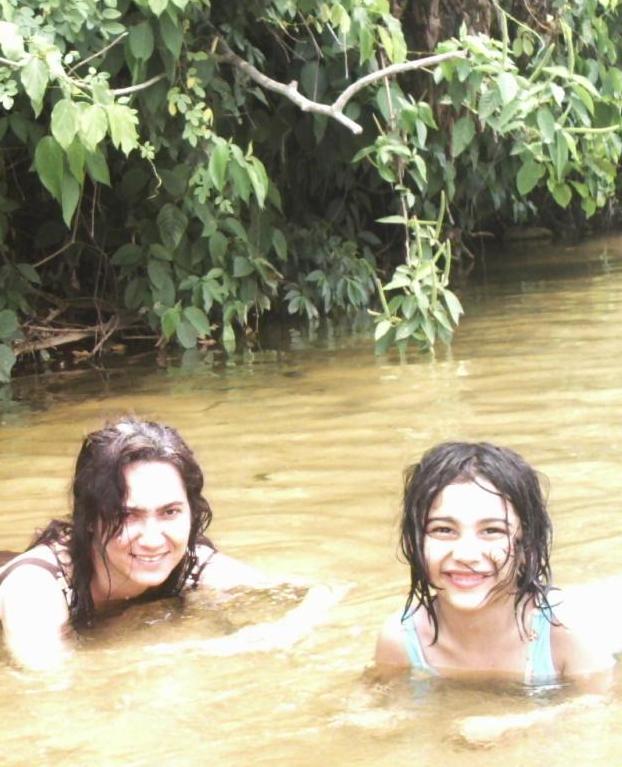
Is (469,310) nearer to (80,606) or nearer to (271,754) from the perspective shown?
(80,606)

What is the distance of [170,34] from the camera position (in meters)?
6.12

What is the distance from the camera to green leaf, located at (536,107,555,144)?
251 inches

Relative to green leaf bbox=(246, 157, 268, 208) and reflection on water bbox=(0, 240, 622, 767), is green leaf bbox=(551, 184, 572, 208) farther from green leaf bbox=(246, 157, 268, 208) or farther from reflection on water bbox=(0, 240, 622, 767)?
green leaf bbox=(246, 157, 268, 208)

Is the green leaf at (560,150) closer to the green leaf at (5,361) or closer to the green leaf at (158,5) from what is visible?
the green leaf at (158,5)

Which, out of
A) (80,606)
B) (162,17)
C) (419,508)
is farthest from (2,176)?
(419,508)

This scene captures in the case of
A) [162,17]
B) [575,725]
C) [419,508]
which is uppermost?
[162,17]

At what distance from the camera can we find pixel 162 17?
612 centimetres

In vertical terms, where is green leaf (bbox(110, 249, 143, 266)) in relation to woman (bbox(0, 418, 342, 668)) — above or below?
above

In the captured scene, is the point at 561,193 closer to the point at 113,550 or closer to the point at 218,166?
the point at 218,166

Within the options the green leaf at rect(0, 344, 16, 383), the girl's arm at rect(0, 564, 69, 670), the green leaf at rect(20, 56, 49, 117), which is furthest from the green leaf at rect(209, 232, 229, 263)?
the girl's arm at rect(0, 564, 69, 670)

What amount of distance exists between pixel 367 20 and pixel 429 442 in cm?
216

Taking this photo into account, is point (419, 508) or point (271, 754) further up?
point (419, 508)

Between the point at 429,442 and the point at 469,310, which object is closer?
the point at 429,442

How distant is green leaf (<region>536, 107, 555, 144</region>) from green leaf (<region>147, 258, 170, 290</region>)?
212cm
